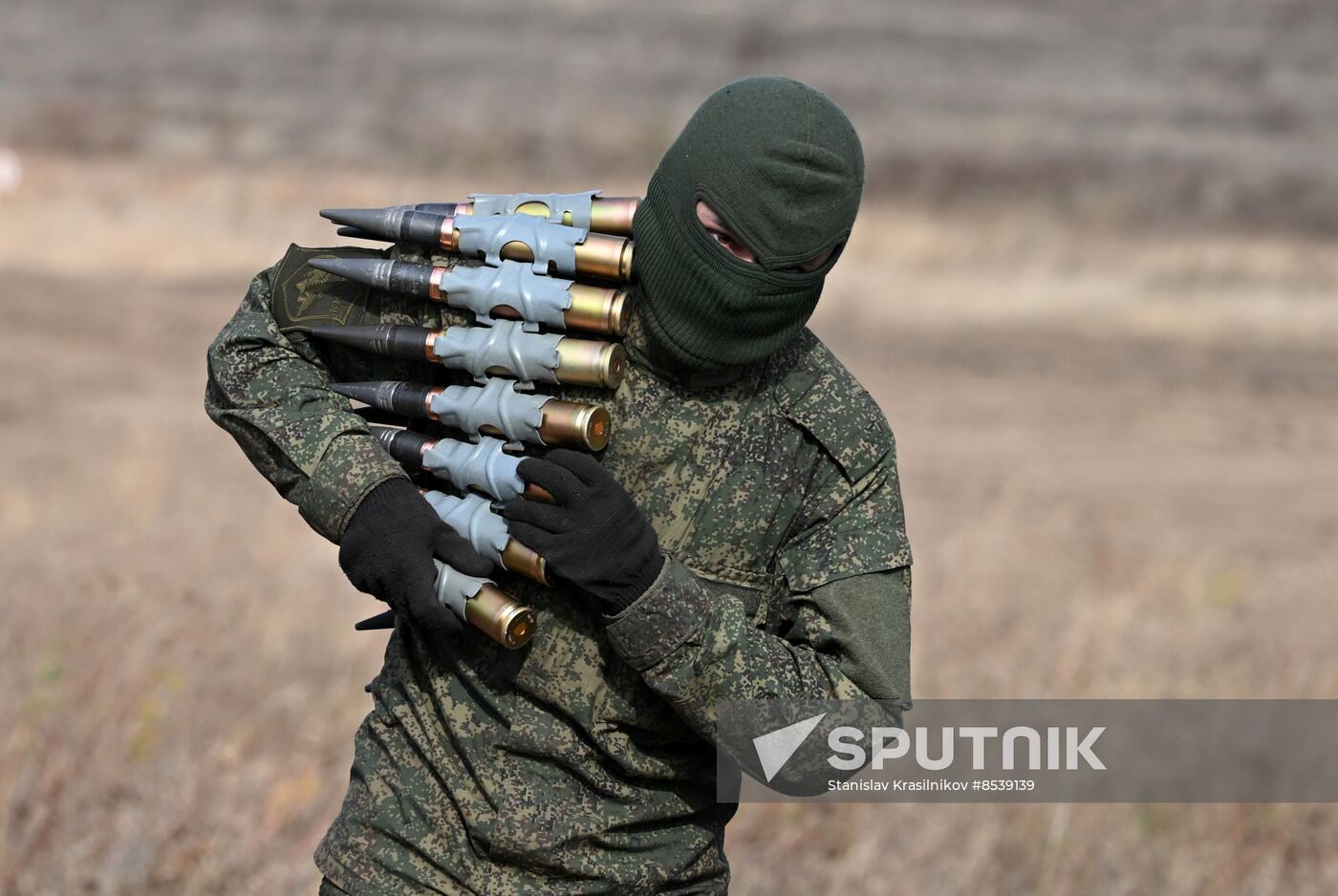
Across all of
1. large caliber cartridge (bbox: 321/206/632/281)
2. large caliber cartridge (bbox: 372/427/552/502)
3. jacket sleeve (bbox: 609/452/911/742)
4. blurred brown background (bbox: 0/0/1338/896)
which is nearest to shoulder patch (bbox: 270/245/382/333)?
large caliber cartridge (bbox: 321/206/632/281)

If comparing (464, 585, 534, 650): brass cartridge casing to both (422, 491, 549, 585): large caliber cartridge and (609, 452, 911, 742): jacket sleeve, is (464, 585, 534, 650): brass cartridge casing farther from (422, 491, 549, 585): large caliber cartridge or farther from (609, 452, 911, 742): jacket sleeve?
(609, 452, 911, 742): jacket sleeve

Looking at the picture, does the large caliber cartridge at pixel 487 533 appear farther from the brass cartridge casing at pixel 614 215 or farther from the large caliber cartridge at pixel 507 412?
the brass cartridge casing at pixel 614 215

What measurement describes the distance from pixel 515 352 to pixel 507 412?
104mm

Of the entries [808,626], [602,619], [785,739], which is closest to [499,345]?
[602,619]

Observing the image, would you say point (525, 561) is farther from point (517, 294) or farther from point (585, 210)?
point (585, 210)

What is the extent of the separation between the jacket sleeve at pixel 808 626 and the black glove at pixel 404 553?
289 mm

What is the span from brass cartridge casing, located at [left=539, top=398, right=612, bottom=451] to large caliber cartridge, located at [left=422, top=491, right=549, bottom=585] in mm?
166

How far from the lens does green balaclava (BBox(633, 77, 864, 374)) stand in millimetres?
2473

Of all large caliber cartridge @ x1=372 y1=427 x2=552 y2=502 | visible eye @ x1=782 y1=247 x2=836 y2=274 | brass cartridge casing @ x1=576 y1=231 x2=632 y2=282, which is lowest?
large caliber cartridge @ x1=372 y1=427 x2=552 y2=502

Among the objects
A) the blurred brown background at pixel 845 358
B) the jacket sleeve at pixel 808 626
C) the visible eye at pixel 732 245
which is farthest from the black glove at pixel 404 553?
the blurred brown background at pixel 845 358

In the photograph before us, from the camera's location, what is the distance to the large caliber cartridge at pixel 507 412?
2562 millimetres

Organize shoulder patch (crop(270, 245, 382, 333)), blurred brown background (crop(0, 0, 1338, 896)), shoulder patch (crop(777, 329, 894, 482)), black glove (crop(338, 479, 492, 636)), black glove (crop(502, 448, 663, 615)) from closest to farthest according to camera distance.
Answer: black glove (crop(502, 448, 663, 615)), black glove (crop(338, 479, 492, 636)), shoulder patch (crop(777, 329, 894, 482)), shoulder patch (crop(270, 245, 382, 333)), blurred brown background (crop(0, 0, 1338, 896))

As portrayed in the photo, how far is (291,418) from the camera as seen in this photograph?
2.70 metres

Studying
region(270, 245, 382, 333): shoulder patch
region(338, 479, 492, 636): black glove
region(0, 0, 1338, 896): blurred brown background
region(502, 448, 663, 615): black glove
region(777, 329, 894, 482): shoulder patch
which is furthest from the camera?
region(0, 0, 1338, 896): blurred brown background
